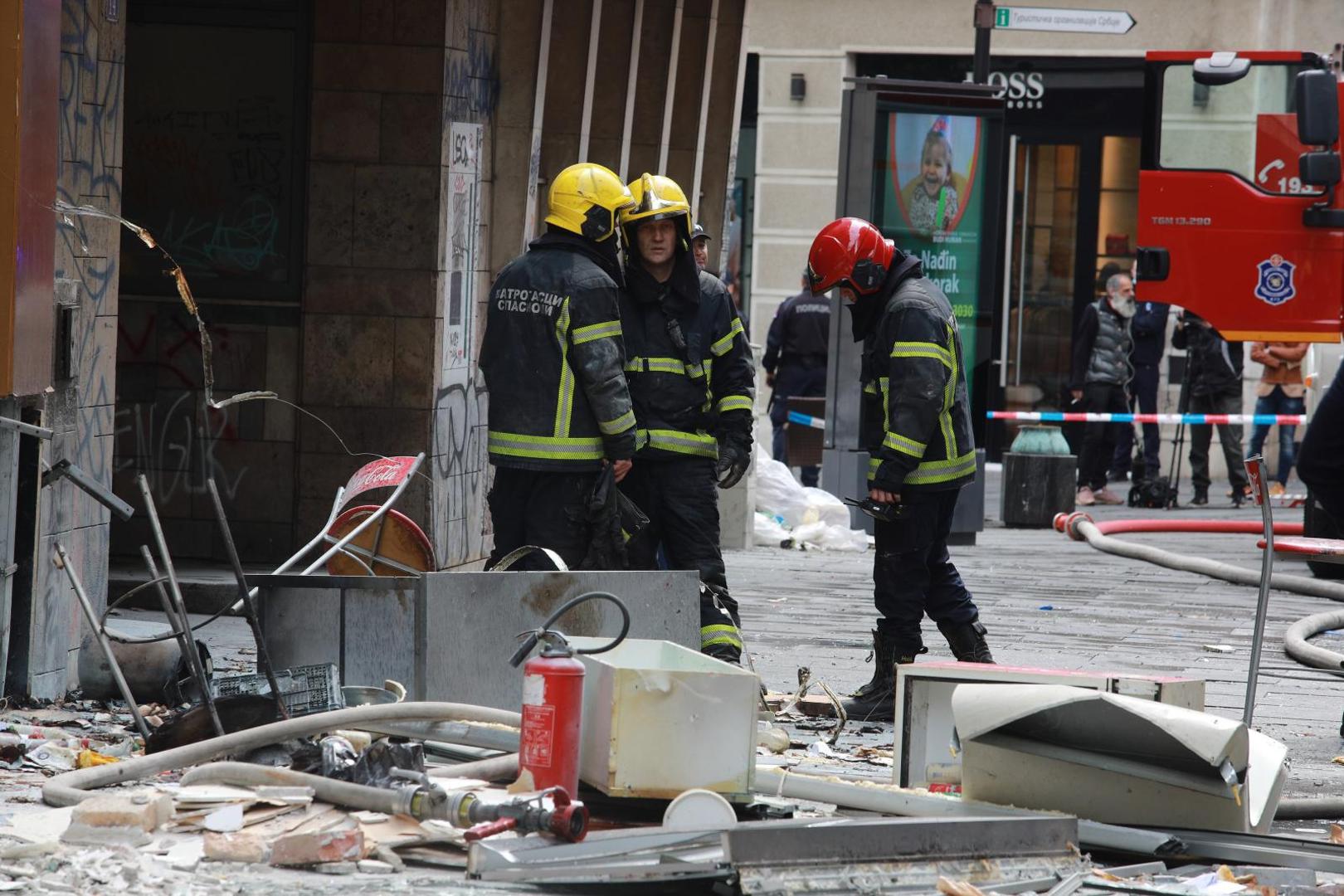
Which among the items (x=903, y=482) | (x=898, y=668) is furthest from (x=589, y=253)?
(x=898, y=668)

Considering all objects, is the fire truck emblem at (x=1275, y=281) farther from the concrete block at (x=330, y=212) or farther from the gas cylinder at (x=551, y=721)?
the gas cylinder at (x=551, y=721)

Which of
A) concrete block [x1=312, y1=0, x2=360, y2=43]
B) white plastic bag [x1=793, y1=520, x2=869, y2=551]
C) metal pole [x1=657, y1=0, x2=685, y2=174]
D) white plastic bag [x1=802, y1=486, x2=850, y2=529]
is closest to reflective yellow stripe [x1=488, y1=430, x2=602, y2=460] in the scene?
concrete block [x1=312, y1=0, x2=360, y2=43]

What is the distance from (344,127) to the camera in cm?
976

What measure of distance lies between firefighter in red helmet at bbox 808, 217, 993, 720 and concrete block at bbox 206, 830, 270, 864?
10.1ft

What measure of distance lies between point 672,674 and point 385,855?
2.88ft

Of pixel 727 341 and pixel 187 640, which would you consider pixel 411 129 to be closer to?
pixel 727 341

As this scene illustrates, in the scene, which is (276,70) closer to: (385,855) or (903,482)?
(903,482)

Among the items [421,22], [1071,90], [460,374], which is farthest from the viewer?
[1071,90]

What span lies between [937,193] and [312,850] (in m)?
9.37

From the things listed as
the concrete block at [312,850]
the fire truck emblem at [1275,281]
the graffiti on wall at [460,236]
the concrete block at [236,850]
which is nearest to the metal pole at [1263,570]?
the concrete block at [312,850]

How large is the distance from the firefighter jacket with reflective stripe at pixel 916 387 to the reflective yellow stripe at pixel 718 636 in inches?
30.5

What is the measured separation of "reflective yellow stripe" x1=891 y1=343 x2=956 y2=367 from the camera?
743cm

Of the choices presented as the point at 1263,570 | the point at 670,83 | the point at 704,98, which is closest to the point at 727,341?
the point at 1263,570

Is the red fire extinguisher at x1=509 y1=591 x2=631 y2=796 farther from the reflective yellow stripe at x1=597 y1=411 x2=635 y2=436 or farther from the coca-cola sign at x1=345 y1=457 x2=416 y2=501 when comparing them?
the reflective yellow stripe at x1=597 y1=411 x2=635 y2=436
